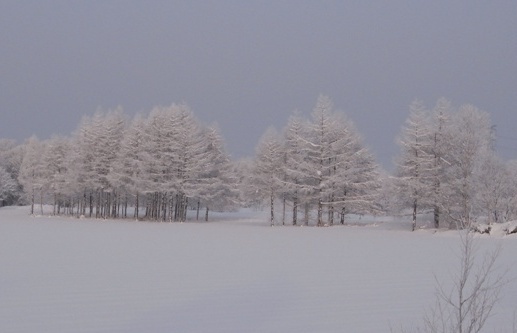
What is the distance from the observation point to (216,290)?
Result: 9109 mm

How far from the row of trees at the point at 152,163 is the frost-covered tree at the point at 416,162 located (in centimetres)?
1462

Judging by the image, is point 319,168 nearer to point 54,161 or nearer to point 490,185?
point 490,185

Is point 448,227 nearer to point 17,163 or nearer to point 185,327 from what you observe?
point 185,327

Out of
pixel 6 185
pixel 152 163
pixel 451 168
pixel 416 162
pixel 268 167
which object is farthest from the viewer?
pixel 6 185

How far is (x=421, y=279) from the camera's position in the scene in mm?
10930

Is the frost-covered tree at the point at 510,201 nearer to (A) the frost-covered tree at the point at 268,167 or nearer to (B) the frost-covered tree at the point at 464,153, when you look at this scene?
(B) the frost-covered tree at the point at 464,153

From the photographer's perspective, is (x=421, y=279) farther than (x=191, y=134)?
No

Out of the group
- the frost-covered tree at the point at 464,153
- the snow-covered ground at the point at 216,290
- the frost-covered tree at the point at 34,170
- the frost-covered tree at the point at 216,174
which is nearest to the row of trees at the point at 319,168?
the frost-covered tree at the point at 216,174

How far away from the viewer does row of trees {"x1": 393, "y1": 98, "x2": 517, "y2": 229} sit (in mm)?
29250

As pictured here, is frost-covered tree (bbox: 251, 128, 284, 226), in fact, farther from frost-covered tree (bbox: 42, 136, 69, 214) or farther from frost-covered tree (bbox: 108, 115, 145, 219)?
frost-covered tree (bbox: 42, 136, 69, 214)

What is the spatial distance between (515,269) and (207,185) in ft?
90.3

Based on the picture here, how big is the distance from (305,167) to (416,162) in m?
7.78

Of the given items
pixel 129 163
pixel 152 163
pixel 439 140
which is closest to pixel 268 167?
pixel 152 163

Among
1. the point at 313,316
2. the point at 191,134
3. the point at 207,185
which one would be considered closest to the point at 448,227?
the point at 207,185
